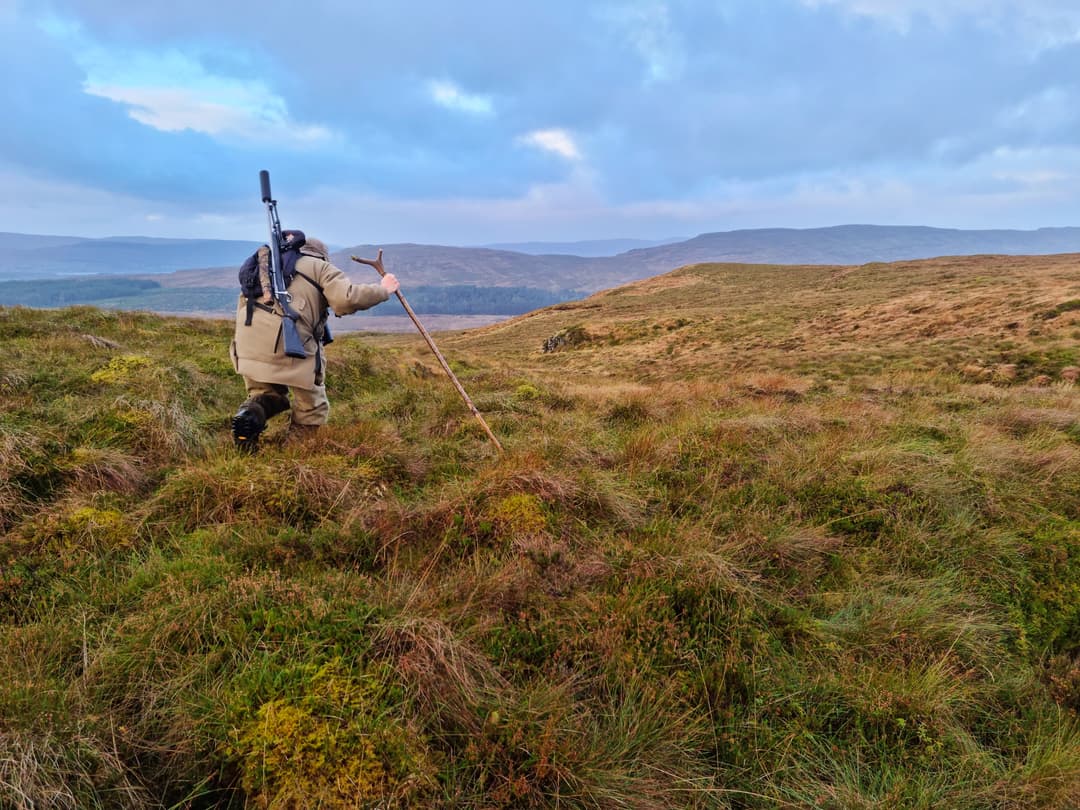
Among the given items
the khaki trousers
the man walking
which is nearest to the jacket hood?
the man walking

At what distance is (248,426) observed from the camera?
4766 mm

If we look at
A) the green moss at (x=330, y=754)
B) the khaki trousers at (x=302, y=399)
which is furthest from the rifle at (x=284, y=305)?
the green moss at (x=330, y=754)

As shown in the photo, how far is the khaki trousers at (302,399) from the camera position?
5141mm

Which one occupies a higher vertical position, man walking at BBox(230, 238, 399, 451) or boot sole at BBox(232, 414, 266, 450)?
man walking at BBox(230, 238, 399, 451)

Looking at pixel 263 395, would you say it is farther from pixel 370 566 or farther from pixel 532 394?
pixel 532 394

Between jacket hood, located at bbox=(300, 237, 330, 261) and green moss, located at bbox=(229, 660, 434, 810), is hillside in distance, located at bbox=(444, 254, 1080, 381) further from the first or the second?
green moss, located at bbox=(229, 660, 434, 810)

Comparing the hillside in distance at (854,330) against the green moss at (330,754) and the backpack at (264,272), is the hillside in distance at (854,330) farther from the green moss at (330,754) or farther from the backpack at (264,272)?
the green moss at (330,754)

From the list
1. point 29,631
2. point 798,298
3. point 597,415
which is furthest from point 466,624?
point 798,298

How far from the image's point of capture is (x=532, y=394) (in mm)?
9305

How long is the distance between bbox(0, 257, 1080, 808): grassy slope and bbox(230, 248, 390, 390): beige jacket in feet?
2.60

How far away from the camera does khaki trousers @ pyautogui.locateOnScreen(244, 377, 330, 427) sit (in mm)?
5141

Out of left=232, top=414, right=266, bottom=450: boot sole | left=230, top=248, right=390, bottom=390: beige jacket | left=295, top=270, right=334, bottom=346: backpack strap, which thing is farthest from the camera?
left=295, top=270, right=334, bottom=346: backpack strap

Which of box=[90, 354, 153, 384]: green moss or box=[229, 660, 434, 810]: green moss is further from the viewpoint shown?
box=[90, 354, 153, 384]: green moss

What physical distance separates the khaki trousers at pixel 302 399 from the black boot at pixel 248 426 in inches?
11.4
